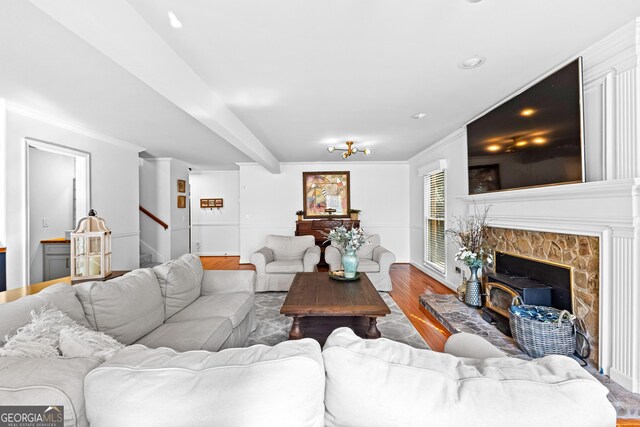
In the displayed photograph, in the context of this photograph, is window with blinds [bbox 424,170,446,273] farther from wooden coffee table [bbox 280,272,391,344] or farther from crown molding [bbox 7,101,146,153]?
crown molding [bbox 7,101,146,153]

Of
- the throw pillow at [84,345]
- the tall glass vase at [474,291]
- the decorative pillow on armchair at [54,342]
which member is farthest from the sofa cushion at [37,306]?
the tall glass vase at [474,291]

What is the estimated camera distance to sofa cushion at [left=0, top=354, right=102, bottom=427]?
72 centimetres

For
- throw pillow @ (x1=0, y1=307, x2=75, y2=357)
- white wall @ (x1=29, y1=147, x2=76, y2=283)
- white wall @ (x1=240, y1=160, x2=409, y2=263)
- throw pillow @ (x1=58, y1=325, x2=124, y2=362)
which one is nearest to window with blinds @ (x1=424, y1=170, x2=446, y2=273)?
white wall @ (x1=240, y1=160, x2=409, y2=263)

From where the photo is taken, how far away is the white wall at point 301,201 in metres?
6.66

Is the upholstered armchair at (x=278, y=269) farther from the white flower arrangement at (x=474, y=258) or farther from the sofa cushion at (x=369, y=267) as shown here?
the white flower arrangement at (x=474, y=258)

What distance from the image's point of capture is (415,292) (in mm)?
4379

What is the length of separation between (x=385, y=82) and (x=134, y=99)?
98.9 inches

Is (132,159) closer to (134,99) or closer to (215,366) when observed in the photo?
(134,99)

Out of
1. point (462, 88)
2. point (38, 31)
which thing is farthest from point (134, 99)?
point (462, 88)

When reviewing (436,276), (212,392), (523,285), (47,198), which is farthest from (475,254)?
(47,198)

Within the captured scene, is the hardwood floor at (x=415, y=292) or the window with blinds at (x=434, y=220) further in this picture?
the window with blinds at (x=434, y=220)

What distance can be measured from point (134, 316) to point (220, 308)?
628 millimetres

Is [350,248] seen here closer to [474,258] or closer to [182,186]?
[474,258]

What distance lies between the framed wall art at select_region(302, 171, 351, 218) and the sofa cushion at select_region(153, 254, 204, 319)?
4.11 metres
